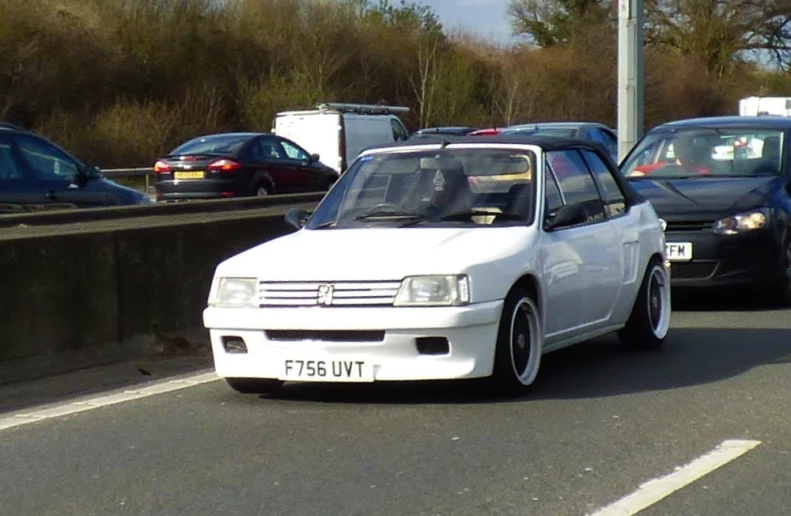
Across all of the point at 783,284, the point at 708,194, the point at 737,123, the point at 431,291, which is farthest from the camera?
the point at 737,123

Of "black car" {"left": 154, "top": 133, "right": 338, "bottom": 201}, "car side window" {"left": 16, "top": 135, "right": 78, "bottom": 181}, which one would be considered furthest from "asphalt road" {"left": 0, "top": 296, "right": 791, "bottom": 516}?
"black car" {"left": 154, "top": 133, "right": 338, "bottom": 201}

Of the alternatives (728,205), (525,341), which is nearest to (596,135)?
(728,205)

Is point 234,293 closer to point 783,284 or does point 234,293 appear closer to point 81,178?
point 783,284

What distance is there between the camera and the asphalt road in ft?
20.6

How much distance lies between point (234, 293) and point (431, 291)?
1143mm

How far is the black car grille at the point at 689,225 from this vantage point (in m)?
12.9

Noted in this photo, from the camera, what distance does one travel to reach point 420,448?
7.24 meters

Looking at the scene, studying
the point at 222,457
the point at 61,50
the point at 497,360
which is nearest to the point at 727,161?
the point at 497,360

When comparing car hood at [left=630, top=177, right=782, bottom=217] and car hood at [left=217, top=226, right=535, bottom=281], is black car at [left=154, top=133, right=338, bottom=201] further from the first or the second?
car hood at [left=217, top=226, right=535, bottom=281]

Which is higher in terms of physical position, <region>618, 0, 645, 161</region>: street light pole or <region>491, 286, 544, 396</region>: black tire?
<region>618, 0, 645, 161</region>: street light pole

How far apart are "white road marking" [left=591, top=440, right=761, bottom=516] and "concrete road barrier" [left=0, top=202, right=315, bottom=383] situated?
4490 millimetres

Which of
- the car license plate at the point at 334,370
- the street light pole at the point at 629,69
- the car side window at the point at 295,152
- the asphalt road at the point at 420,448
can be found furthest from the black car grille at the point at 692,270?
the car side window at the point at 295,152

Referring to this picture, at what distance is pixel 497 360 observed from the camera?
825 centimetres

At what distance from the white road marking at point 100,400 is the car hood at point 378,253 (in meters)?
1.10
